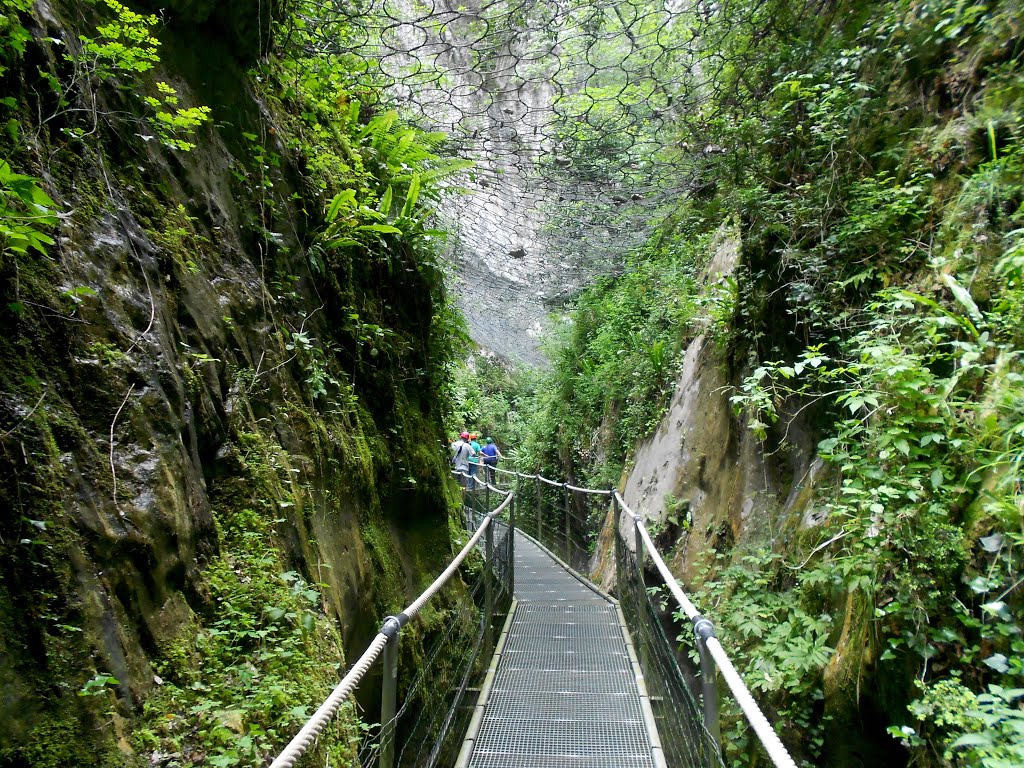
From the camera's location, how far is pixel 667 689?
2.60m

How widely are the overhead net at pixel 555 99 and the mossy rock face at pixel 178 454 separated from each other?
147 centimetres

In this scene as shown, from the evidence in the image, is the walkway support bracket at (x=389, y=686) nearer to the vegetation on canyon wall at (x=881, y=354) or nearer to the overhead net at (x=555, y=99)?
the vegetation on canyon wall at (x=881, y=354)

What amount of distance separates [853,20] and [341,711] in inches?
190

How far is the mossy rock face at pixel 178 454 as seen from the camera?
1354mm

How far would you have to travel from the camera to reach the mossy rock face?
1354 mm

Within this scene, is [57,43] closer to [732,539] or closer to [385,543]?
[385,543]

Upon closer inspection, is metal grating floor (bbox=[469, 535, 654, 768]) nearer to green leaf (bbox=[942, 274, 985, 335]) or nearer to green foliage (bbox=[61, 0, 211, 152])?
green leaf (bbox=[942, 274, 985, 335])

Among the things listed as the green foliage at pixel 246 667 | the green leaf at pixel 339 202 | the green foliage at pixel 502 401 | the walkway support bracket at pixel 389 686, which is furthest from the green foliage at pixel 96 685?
the green foliage at pixel 502 401

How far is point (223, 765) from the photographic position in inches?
57.9

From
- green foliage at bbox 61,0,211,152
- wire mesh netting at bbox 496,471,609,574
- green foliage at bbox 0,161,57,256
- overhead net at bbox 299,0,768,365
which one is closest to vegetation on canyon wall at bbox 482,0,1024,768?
overhead net at bbox 299,0,768,365

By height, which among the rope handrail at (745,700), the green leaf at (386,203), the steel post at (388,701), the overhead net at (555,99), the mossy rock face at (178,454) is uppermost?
the overhead net at (555,99)

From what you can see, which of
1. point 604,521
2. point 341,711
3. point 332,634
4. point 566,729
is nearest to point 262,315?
point 332,634

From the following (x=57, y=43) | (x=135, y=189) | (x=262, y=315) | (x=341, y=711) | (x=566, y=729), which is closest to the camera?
(x=57, y=43)

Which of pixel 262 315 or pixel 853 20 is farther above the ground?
pixel 853 20
